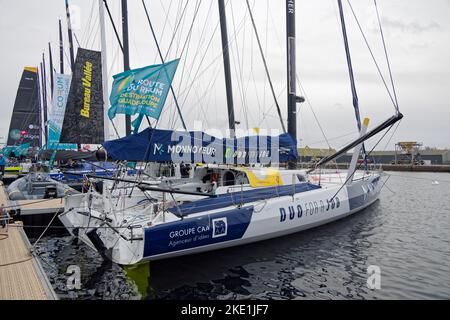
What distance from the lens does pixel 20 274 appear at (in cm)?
605

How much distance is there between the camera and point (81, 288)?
6.66 m

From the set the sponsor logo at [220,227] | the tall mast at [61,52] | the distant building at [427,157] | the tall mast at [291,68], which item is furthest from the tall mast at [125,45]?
the distant building at [427,157]

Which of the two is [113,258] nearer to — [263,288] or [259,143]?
[263,288]

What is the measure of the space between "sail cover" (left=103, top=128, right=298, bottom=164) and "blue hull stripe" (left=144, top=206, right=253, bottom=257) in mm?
1736

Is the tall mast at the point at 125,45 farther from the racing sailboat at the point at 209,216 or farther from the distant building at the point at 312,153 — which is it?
the distant building at the point at 312,153

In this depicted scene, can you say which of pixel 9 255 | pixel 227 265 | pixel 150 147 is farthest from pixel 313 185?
pixel 9 255

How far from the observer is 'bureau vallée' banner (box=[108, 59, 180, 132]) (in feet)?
28.0

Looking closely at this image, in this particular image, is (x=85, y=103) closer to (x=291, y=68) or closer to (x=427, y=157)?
(x=291, y=68)

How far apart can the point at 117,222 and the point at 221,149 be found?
343 centimetres

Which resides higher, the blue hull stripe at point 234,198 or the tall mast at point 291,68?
the tall mast at point 291,68

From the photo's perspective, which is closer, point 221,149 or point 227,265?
point 227,265

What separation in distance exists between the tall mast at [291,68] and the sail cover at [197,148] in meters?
1.17

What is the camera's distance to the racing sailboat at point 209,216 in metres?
6.82

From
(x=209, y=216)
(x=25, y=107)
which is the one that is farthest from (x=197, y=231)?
(x=25, y=107)
